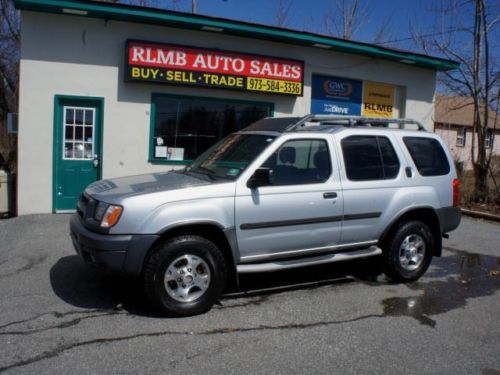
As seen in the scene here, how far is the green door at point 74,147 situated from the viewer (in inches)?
382

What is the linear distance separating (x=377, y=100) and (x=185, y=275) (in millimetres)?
9878

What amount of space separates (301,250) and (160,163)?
19.3 ft

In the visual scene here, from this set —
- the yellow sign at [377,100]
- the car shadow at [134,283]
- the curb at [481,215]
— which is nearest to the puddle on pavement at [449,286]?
the car shadow at [134,283]

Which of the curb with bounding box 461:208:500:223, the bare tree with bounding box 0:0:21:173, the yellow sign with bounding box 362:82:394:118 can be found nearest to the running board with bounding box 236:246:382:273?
the curb with bounding box 461:208:500:223

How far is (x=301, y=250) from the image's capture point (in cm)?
536

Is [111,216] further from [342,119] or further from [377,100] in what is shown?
[377,100]

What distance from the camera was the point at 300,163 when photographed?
5461 mm

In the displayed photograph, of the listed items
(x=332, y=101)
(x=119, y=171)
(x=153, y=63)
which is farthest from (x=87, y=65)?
(x=332, y=101)

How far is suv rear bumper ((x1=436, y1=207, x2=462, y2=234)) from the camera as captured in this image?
627cm

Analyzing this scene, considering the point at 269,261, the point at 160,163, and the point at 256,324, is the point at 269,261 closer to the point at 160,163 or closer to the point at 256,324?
the point at 256,324

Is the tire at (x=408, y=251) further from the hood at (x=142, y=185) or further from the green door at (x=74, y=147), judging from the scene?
the green door at (x=74, y=147)

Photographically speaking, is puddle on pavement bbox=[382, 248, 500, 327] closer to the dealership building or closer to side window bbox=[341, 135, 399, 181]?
side window bbox=[341, 135, 399, 181]

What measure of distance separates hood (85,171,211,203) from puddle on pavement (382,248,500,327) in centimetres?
248

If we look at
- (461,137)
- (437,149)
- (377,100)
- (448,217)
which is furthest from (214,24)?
(461,137)
